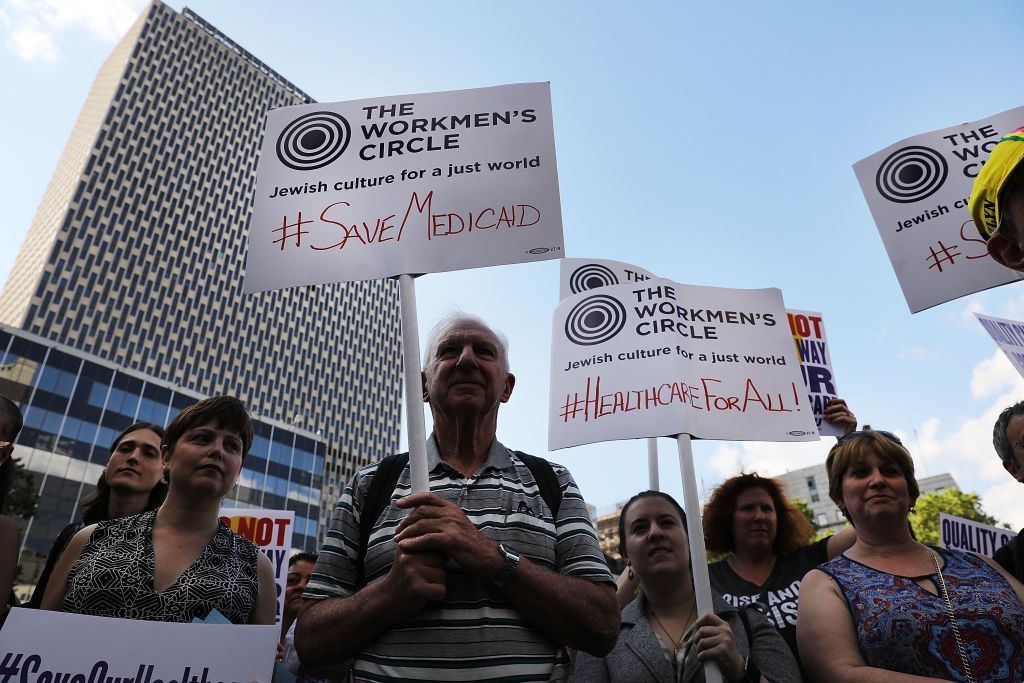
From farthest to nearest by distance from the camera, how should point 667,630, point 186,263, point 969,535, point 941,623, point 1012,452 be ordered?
point 186,263 → point 969,535 → point 1012,452 → point 667,630 → point 941,623

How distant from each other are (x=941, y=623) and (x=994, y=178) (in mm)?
1551

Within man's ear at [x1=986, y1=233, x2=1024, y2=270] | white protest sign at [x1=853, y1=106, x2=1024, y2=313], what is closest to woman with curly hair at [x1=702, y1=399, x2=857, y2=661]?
white protest sign at [x1=853, y1=106, x2=1024, y2=313]

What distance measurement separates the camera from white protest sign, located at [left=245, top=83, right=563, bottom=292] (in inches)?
89.4

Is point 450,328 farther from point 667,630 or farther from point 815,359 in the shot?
Result: point 815,359

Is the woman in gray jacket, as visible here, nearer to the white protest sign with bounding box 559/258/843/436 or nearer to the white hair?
the white hair

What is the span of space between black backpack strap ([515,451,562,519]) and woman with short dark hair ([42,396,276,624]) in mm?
1101

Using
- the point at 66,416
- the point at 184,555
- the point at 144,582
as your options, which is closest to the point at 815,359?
the point at 184,555

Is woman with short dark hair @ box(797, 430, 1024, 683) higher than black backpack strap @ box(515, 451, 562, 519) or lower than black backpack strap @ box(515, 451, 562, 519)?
lower

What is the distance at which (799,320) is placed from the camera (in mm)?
4992

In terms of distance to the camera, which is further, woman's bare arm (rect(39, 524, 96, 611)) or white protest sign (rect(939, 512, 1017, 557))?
white protest sign (rect(939, 512, 1017, 557))

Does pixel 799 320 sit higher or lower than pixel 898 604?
higher

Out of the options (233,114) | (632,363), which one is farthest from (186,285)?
(632,363)

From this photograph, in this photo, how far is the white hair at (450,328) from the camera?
2374mm

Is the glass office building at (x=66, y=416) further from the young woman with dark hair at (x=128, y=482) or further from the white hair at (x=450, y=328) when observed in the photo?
the white hair at (x=450, y=328)
